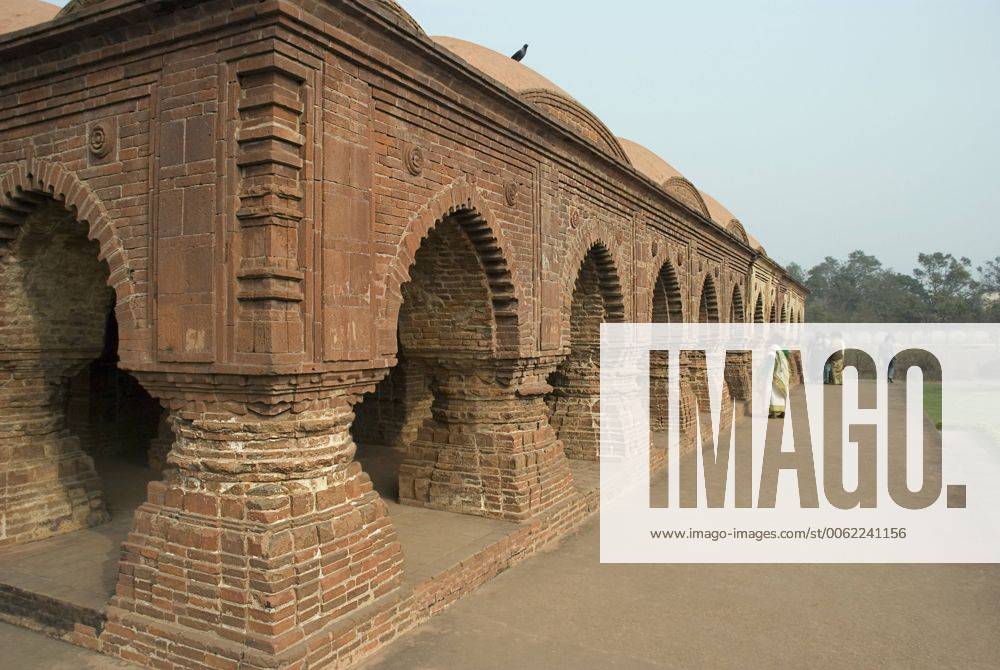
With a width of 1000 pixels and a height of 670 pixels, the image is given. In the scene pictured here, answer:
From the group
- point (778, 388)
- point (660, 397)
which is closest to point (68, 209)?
point (660, 397)

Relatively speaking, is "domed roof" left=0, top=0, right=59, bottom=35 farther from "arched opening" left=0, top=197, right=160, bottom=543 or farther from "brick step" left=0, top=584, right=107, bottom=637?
"brick step" left=0, top=584, right=107, bottom=637

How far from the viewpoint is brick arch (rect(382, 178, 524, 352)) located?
4.93m

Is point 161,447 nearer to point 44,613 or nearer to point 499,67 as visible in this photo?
point 44,613

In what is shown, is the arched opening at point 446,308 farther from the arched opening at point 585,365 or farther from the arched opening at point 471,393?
the arched opening at point 585,365

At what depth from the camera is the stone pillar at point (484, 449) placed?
6523 millimetres

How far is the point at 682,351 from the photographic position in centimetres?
1172

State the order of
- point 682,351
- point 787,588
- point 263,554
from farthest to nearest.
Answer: point 682,351
point 787,588
point 263,554

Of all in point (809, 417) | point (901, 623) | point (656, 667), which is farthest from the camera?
point (809, 417)

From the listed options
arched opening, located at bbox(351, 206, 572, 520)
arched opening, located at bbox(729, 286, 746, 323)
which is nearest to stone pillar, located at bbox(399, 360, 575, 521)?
arched opening, located at bbox(351, 206, 572, 520)

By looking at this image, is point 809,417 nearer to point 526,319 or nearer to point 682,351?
point 682,351

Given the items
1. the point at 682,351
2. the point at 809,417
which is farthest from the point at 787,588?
the point at 809,417

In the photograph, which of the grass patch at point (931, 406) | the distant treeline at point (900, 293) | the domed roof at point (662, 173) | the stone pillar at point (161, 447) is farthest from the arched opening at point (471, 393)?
the distant treeline at point (900, 293)

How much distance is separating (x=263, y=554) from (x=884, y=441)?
40.1 feet

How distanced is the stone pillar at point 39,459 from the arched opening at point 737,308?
13753 millimetres
